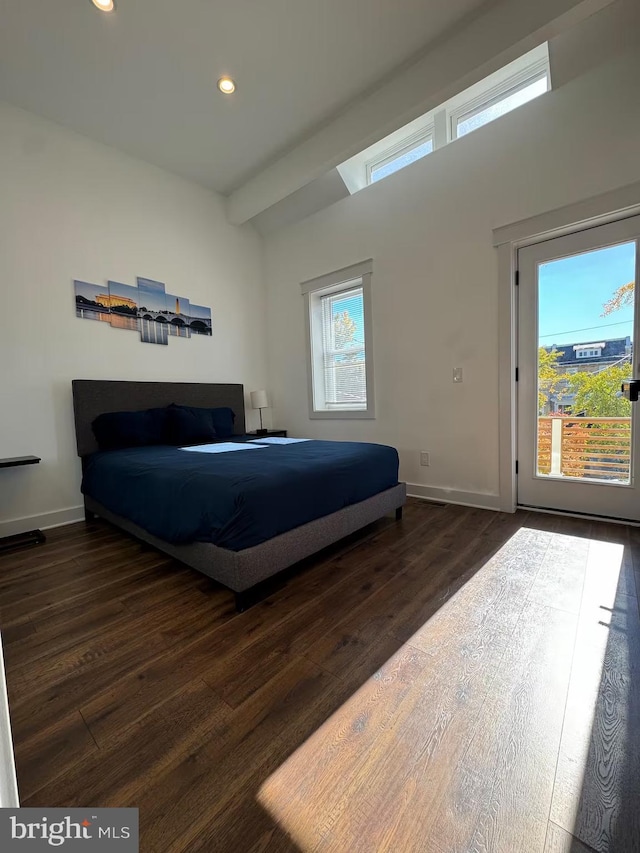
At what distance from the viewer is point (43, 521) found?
303cm

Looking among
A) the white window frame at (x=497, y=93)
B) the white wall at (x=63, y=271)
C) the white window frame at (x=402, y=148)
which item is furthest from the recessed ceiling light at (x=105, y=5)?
the white window frame at (x=497, y=93)

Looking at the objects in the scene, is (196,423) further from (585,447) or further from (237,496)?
(585,447)

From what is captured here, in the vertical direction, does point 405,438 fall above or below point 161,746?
above

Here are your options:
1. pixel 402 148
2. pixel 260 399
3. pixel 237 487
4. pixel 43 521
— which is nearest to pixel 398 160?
pixel 402 148

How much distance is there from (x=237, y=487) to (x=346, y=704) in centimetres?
96

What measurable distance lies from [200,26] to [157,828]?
12.6 ft

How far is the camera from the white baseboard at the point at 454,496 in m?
3.10

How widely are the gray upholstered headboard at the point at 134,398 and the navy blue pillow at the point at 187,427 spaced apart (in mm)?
225

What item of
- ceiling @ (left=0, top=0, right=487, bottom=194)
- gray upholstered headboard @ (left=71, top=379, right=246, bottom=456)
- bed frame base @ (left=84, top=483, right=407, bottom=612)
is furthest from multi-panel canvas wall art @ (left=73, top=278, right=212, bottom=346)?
bed frame base @ (left=84, top=483, right=407, bottom=612)

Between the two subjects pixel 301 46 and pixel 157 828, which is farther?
pixel 301 46

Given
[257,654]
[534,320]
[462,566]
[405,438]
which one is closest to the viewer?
[257,654]

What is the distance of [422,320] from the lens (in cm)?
342

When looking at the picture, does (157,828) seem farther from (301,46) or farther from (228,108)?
(228,108)

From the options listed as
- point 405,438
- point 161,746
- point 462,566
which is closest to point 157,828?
point 161,746
